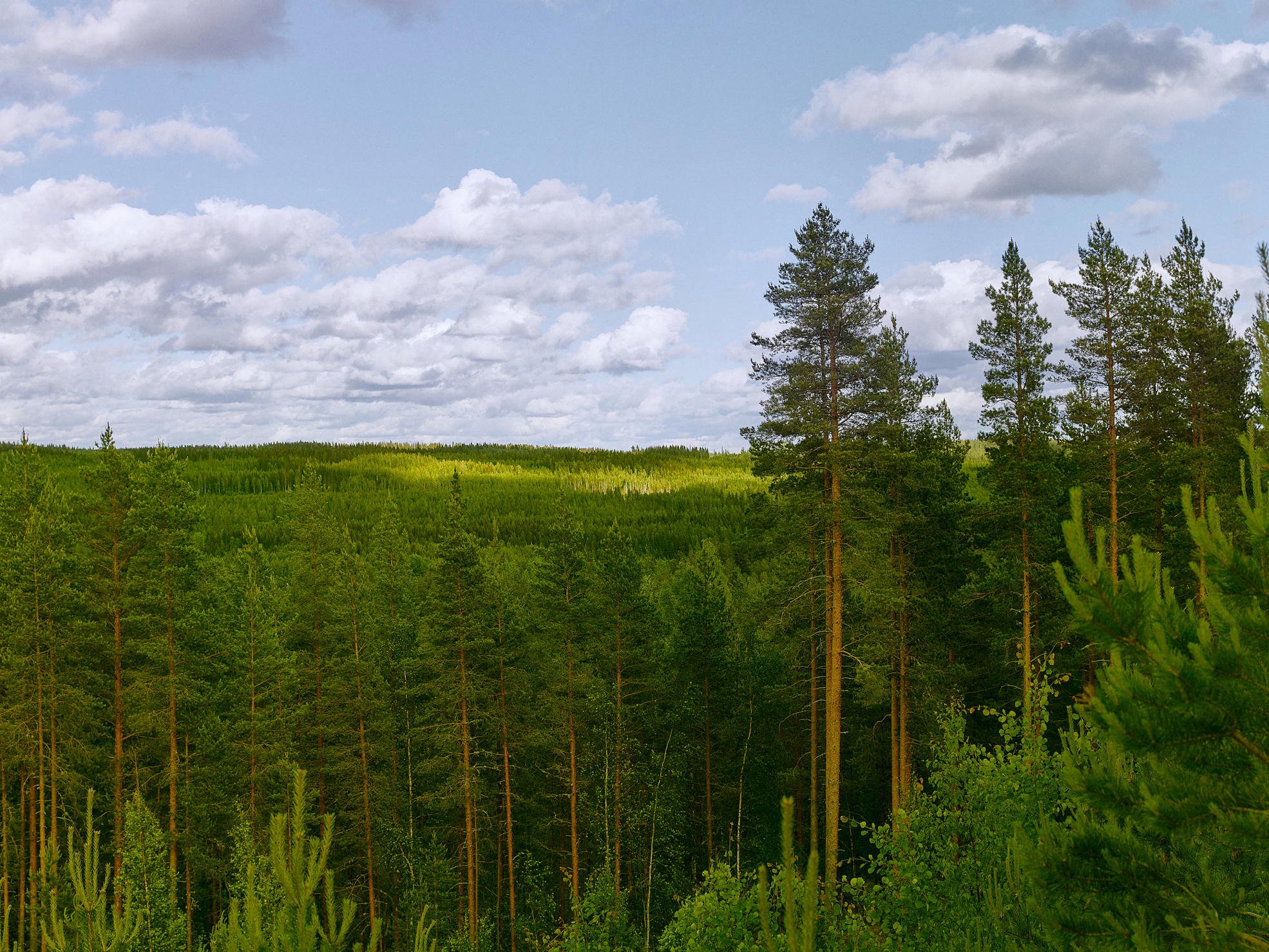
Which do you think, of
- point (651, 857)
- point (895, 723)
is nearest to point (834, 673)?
point (895, 723)

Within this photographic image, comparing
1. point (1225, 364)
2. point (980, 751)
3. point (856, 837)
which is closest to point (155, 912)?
point (980, 751)

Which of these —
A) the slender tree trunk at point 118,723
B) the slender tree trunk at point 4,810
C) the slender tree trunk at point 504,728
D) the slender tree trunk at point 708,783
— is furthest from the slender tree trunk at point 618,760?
the slender tree trunk at point 4,810

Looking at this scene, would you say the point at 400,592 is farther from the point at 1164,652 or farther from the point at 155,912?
the point at 1164,652

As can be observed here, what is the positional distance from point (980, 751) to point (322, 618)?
787 inches

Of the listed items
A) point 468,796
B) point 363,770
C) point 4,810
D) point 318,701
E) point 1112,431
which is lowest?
point 4,810

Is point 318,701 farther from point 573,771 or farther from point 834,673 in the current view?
point 834,673

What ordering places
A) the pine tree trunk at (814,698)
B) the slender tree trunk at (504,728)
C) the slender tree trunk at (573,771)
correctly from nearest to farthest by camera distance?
the pine tree trunk at (814,698)
the slender tree trunk at (573,771)
the slender tree trunk at (504,728)

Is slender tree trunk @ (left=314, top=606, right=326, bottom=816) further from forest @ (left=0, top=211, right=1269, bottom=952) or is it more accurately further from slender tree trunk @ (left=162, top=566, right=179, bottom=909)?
slender tree trunk @ (left=162, top=566, right=179, bottom=909)

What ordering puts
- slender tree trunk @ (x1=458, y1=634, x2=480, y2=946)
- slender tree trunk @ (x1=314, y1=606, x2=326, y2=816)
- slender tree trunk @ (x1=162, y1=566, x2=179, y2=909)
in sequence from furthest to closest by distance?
slender tree trunk @ (x1=314, y1=606, x2=326, y2=816) → slender tree trunk @ (x1=458, y1=634, x2=480, y2=946) → slender tree trunk @ (x1=162, y1=566, x2=179, y2=909)

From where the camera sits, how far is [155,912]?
16062 millimetres

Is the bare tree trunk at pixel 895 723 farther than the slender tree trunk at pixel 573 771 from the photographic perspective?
Yes

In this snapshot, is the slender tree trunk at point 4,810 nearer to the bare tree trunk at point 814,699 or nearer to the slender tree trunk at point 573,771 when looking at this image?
the slender tree trunk at point 573,771

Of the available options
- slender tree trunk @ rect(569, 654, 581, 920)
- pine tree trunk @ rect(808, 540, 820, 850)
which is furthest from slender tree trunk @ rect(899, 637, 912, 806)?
slender tree trunk @ rect(569, 654, 581, 920)

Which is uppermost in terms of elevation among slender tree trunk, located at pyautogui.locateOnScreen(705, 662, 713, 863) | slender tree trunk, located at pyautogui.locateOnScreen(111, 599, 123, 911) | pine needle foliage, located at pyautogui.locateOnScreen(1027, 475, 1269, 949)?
pine needle foliage, located at pyautogui.locateOnScreen(1027, 475, 1269, 949)
